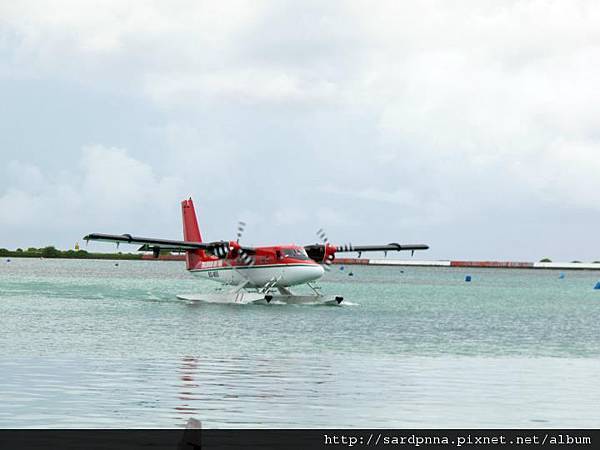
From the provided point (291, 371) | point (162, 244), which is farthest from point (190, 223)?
point (291, 371)

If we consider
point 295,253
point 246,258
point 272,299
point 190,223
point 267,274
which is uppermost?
point 190,223

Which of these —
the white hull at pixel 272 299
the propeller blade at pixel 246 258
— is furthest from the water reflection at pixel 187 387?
the propeller blade at pixel 246 258

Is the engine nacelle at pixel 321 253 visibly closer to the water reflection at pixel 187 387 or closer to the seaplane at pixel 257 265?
the seaplane at pixel 257 265

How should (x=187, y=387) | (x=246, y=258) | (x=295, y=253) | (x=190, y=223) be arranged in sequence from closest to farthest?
(x=187, y=387) < (x=295, y=253) < (x=246, y=258) < (x=190, y=223)

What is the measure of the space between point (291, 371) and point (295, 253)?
30669 millimetres

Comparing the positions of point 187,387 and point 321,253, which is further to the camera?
point 321,253

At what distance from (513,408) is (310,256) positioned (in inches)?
1534

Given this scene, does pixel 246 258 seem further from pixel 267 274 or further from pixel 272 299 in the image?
pixel 272 299

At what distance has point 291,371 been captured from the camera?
2327cm

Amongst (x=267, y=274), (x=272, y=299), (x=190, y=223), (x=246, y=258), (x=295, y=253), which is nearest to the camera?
(x=295, y=253)

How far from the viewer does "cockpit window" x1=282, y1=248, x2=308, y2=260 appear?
5359 cm

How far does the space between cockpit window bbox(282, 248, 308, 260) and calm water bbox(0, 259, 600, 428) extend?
7.90m
